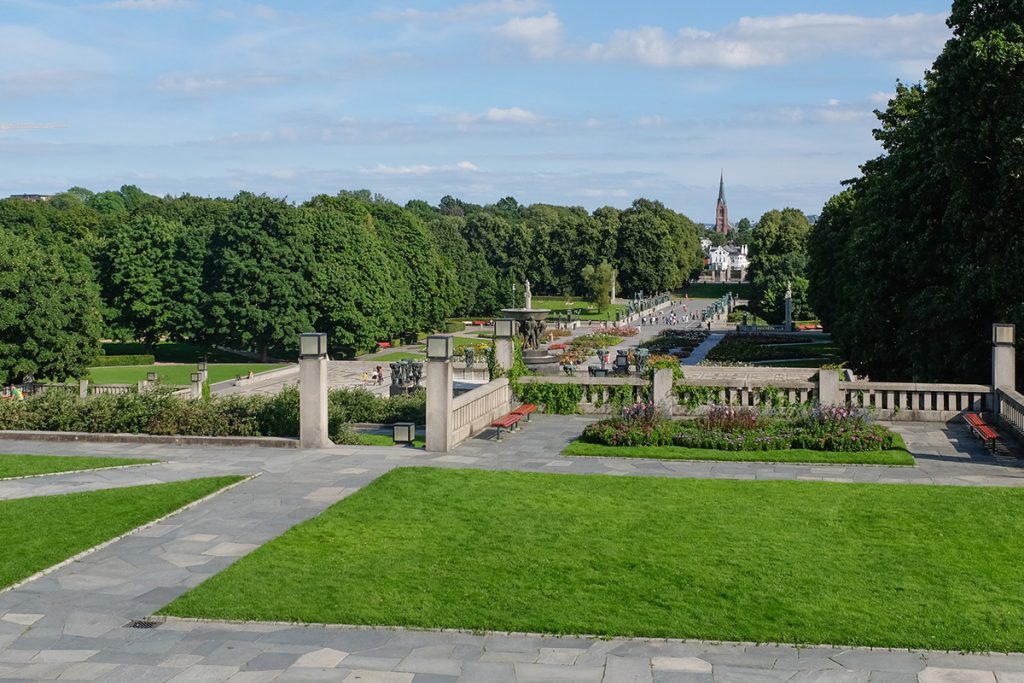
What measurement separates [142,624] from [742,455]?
13300mm

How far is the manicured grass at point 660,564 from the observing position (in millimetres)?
11812

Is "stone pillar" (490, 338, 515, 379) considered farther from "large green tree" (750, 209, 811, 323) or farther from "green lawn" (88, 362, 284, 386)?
"large green tree" (750, 209, 811, 323)

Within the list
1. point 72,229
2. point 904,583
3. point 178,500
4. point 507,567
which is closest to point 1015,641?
point 904,583

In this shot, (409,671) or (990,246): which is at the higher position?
(990,246)

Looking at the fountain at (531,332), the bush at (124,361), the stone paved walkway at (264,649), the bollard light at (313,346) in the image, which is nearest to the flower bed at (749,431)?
the bollard light at (313,346)

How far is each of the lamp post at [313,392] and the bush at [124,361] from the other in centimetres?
5221

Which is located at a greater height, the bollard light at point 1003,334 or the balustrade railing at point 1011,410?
the bollard light at point 1003,334

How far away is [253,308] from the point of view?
6850cm

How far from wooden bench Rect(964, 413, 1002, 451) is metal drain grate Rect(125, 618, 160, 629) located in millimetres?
17156

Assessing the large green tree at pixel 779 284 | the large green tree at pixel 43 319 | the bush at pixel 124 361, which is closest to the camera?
the large green tree at pixel 43 319

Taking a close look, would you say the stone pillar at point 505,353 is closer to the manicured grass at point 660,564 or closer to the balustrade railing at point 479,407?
the balustrade railing at point 479,407

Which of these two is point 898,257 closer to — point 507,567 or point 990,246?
point 990,246

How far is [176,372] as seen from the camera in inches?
2616

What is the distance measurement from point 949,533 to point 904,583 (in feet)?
8.75
